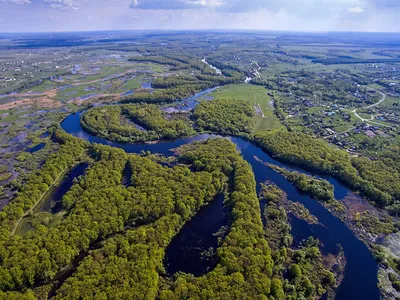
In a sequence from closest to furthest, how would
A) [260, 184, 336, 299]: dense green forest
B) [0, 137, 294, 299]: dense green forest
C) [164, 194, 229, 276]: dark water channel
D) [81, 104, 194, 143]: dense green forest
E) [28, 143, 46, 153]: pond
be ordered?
[0, 137, 294, 299]: dense green forest, [260, 184, 336, 299]: dense green forest, [164, 194, 229, 276]: dark water channel, [28, 143, 46, 153]: pond, [81, 104, 194, 143]: dense green forest

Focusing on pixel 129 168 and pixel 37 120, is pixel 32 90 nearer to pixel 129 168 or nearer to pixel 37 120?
pixel 37 120

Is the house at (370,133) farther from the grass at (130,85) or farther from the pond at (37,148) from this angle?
the grass at (130,85)

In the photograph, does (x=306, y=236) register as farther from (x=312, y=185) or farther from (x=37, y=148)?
(x=37, y=148)

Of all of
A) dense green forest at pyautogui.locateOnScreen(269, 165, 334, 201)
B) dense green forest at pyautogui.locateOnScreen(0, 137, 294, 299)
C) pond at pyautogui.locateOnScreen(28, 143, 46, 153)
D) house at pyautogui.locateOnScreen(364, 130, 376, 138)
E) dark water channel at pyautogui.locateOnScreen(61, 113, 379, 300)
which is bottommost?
dark water channel at pyautogui.locateOnScreen(61, 113, 379, 300)

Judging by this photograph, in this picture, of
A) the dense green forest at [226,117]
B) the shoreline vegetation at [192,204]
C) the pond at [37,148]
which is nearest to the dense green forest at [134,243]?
the shoreline vegetation at [192,204]

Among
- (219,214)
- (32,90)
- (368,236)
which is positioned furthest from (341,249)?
(32,90)

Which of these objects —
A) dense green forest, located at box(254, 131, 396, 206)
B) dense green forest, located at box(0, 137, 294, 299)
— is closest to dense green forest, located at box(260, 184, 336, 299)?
dense green forest, located at box(0, 137, 294, 299)

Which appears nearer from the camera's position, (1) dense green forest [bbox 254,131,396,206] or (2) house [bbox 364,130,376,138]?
(1) dense green forest [bbox 254,131,396,206]

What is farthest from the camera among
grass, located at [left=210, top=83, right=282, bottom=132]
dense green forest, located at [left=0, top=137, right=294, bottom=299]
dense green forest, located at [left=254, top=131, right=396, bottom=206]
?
grass, located at [left=210, top=83, right=282, bottom=132]

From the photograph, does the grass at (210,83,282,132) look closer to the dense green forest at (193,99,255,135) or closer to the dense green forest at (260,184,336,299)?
the dense green forest at (193,99,255,135)
